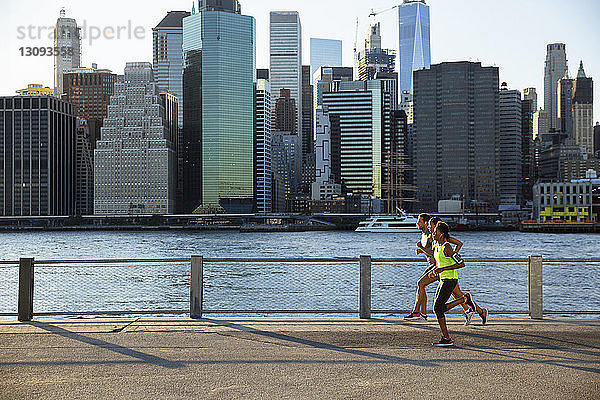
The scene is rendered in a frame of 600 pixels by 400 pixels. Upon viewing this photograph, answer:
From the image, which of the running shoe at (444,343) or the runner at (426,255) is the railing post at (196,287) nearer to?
the runner at (426,255)

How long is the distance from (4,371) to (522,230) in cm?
18991

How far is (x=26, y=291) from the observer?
13250 millimetres

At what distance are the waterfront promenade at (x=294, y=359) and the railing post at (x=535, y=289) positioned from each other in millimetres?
427

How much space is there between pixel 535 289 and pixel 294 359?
5.85 m

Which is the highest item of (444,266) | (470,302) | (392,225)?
(444,266)

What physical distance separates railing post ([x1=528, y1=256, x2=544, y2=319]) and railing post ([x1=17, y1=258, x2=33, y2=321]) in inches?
380

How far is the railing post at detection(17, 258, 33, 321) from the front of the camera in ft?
43.2

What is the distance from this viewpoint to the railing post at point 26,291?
13.2 metres

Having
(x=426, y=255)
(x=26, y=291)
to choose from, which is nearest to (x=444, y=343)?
(x=426, y=255)

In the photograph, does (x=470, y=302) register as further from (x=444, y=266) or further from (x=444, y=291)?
(x=444, y=266)

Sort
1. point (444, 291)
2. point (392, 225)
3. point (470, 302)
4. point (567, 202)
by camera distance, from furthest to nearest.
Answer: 1. point (567, 202)
2. point (392, 225)
3. point (470, 302)
4. point (444, 291)

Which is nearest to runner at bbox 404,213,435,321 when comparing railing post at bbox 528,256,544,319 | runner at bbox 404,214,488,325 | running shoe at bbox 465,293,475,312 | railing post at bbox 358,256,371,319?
runner at bbox 404,214,488,325

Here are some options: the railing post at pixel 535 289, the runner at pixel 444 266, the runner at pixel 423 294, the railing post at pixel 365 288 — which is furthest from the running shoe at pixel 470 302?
the railing post at pixel 365 288

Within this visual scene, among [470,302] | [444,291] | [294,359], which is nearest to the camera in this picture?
[294,359]
